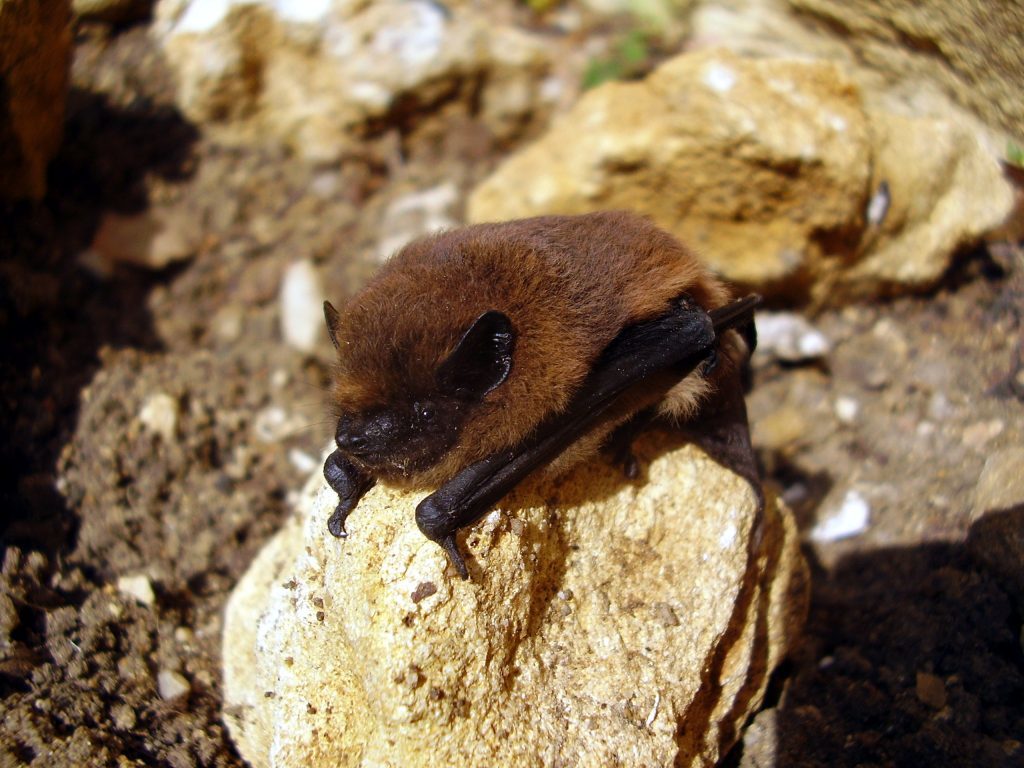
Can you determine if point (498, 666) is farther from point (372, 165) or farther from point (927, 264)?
point (372, 165)

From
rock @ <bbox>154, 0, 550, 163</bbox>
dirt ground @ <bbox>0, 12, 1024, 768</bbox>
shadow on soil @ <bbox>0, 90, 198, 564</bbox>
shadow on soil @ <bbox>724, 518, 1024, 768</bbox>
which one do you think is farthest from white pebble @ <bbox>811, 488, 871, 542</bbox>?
rock @ <bbox>154, 0, 550, 163</bbox>

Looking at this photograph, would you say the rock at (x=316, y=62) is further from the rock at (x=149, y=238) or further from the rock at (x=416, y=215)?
the rock at (x=149, y=238)

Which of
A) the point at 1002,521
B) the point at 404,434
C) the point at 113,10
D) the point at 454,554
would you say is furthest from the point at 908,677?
the point at 113,10

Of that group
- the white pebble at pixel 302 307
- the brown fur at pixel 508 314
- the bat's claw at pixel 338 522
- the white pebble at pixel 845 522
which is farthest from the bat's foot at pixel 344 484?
the white pebble at pixel 845 522

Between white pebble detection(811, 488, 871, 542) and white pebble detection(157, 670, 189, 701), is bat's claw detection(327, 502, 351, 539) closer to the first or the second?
white pebble detection(157, 670, 189, 701)

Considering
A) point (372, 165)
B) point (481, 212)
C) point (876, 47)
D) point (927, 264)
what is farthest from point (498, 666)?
point (876, 47)

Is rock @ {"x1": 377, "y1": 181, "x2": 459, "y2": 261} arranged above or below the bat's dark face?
below

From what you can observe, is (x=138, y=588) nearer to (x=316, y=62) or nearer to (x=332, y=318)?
(x=332, y=318)
